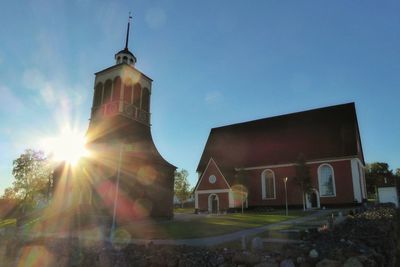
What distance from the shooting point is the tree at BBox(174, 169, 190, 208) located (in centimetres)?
7606

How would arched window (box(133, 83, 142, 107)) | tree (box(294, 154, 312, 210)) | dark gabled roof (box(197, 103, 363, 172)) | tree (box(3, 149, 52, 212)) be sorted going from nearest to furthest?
1. arched window (box(133, 83, 142, 107))
2. tree (box(294, 154, 312, 210))
3. dark gabled roof (box(197, 103, 363, 172))
4. tree (box(3, 149, 52, 212))

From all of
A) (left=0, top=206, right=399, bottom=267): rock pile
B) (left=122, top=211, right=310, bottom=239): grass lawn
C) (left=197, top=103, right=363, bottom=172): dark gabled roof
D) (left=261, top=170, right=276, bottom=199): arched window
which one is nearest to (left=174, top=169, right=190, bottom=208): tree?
(left=197, top=103, right=363, bottom=172): dark gabled roof

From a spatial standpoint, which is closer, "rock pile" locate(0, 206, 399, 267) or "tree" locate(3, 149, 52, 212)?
"rock pile" locate(0, 206, 399, 267)

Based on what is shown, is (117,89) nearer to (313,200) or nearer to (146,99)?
(146,99)

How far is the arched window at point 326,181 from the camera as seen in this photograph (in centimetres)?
3631

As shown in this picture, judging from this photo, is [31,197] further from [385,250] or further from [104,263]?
[385,250]

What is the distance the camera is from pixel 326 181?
121 ft

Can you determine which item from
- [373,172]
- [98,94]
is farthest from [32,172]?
[373,172]

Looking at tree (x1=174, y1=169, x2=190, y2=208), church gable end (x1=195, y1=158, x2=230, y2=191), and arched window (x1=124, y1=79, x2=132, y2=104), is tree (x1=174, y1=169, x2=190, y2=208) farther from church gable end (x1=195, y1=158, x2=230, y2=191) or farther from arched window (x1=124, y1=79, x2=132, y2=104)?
arched window (x1=124, y1=79, x2=132, y2=104)

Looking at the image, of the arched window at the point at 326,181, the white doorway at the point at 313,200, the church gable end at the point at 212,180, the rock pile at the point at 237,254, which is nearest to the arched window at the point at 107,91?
the church gable end at the point at 212,180

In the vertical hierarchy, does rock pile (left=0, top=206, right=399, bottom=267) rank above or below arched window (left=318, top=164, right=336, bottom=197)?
below

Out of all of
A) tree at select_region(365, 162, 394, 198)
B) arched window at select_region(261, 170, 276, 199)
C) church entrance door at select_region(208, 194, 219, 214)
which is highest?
tree at select_region(365, 162, 394, 198)

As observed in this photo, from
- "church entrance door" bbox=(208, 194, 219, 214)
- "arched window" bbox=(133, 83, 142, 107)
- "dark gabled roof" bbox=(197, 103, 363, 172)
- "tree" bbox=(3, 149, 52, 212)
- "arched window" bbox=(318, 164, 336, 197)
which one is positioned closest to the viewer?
"arched window" bbox=(133, 83, 142, 107)

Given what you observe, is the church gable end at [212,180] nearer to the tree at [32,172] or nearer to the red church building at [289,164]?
the red church building at [289,164]
